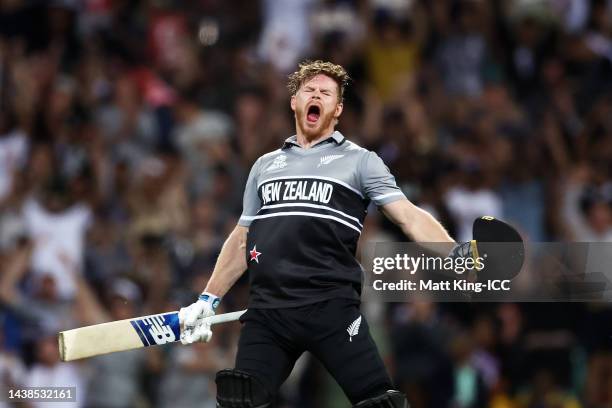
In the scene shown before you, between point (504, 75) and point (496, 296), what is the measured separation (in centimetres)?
747

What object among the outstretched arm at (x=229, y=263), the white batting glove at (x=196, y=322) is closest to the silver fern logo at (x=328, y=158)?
the outstretched arm at (x=229, y=263)

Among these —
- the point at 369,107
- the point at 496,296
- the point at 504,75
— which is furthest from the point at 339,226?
the point at 504,75

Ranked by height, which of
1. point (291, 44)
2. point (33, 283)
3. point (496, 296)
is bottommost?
point (496, 296)

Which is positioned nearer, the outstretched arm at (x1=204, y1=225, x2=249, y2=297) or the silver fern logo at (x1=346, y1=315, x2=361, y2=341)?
the silver fern logo at (x1=346, y1=315, x2=361, y2=341)

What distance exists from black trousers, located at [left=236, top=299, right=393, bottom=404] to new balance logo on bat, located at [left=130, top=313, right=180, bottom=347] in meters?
0.52

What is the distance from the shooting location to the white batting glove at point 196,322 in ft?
23.9

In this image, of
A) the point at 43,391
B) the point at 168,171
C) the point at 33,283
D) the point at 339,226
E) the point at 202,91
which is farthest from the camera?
the point at 202,91

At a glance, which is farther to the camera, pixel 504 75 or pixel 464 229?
pixel 504 75

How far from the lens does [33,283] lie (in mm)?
12117

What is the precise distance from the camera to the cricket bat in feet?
23.6

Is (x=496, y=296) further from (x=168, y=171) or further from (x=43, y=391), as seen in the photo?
(x=168, y=171)

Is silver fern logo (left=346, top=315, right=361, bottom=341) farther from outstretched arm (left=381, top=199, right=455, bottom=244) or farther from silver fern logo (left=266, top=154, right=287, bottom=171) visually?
silver fern logo (left=266, top=154, right=287, bottom=171)

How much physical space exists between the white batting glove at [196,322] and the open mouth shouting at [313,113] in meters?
1.17

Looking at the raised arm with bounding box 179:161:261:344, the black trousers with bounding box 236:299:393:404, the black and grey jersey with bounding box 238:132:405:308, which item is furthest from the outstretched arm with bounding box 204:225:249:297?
the black trousers with bounding box 236:299:393:404
